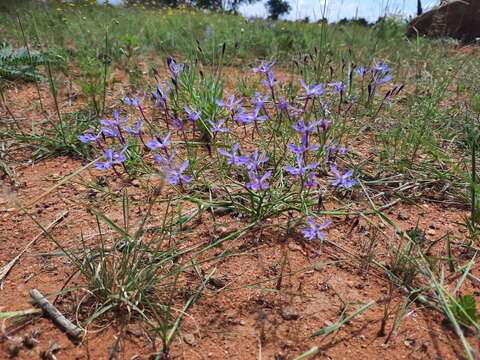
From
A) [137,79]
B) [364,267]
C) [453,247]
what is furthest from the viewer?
[137,79]

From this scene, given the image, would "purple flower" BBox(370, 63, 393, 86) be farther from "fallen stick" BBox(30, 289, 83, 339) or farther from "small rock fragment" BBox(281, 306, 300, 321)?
"fallen stick" BBox(30, 289, 83, 339)

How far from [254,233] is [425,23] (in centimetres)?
780

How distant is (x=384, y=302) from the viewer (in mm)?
1220

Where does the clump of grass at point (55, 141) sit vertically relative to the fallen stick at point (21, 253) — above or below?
above

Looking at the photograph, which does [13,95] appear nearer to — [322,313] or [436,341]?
[322,313]

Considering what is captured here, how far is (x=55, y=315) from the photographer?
1.13 meters

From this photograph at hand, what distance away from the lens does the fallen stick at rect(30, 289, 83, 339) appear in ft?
3.60

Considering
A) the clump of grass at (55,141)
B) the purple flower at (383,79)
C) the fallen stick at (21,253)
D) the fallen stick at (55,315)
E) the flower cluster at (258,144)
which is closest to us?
the fallen stick at (55,315)

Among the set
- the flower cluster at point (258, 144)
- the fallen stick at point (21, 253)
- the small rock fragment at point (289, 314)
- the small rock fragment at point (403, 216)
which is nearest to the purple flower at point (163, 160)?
the flower cluster at point (258, 144)

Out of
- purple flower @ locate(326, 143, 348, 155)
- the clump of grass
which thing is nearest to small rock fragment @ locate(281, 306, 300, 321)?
purple flower @ locate(326, 143, 348, 155)

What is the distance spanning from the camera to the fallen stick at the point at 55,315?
3.60 feet

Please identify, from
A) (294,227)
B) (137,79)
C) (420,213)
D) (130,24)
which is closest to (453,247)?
(420,213)

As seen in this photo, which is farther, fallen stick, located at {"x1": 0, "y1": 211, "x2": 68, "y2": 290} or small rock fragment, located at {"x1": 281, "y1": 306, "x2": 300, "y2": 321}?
fallen stick, located at {"x1": 0, "y1": 211, "x2": 68, "y2": 290}

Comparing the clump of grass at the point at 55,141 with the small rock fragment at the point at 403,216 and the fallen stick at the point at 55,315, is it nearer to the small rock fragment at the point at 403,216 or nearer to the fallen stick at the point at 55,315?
the fallen stick at the point at 55,315
